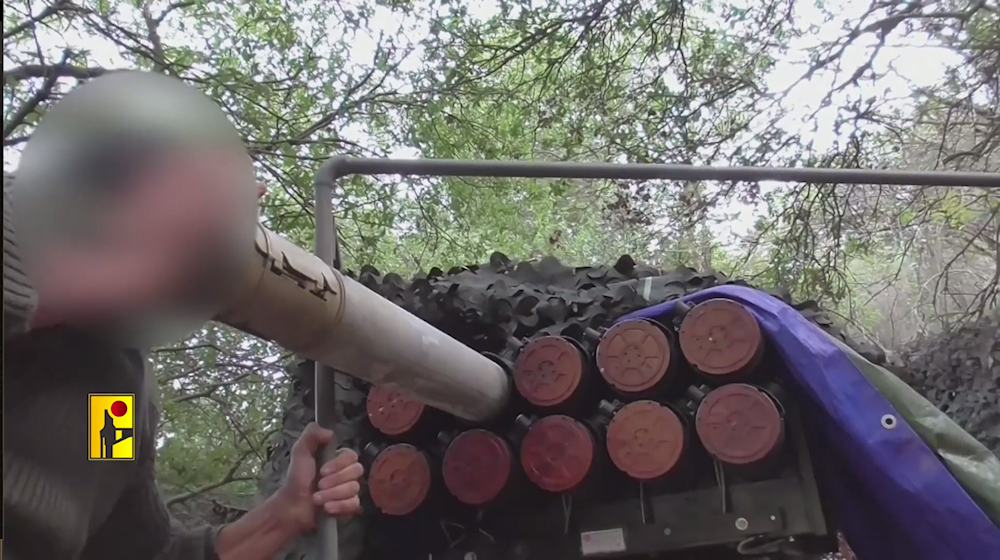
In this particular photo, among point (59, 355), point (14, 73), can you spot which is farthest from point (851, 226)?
point (59, 355)

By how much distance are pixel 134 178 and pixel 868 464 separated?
1.38m

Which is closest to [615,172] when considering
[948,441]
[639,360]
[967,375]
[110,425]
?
[639,360]

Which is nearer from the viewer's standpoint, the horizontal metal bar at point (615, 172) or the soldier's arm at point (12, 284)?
the soldier's arm at point (12, 284)

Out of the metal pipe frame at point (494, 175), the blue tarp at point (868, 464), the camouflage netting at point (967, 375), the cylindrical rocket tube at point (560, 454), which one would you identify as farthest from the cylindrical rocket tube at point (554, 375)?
the camouflage netting at point (967, 375)

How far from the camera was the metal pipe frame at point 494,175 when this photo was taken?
49.3 inches

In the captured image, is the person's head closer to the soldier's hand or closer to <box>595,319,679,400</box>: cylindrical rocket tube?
the soldier's hand

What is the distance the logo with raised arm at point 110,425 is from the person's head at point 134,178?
0.23 metres

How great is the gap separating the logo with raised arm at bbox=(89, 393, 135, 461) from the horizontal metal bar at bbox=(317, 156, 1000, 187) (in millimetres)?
463

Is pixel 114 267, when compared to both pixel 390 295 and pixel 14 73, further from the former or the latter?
pixel 14 73

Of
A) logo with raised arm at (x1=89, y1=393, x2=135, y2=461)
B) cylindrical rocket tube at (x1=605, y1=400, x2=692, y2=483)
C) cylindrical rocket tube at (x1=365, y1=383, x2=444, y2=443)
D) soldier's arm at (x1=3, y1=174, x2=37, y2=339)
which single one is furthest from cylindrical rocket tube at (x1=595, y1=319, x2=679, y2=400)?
soldier's arm at (x1=3, y1=174, x2=37, y2=339)

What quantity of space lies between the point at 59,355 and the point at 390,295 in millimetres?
1284

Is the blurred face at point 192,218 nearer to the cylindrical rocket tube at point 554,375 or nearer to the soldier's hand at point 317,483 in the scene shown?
the soldier's hand at point 317,483

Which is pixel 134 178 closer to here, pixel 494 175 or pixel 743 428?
pixel 494 175

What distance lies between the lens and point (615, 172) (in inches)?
64.4
